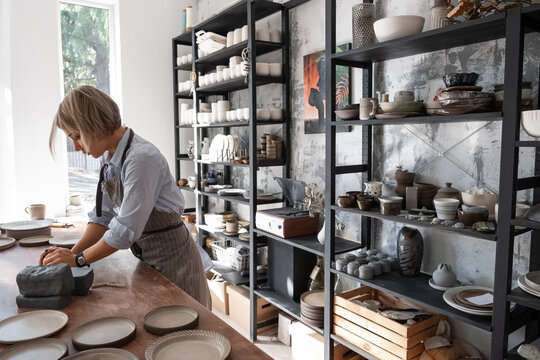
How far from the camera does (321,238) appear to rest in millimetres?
2777

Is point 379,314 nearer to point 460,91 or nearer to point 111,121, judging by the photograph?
point 460,91

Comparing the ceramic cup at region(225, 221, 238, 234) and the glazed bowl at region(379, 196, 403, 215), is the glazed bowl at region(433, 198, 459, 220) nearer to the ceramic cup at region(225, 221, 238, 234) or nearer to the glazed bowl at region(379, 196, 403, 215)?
the glazed bowl at region(379, 196, 403, 215)

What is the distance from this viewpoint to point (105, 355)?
3.80 ft

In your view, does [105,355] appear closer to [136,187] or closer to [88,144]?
[136,187]

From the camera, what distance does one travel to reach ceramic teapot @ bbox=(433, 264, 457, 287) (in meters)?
2.16

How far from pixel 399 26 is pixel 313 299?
1829mm

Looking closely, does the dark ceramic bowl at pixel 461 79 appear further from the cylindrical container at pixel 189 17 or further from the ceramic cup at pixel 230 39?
the cylindrical container at pixel 189 17

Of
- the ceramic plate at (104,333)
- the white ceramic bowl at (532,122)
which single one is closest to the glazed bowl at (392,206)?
the white ceramic bowl at (532,122)

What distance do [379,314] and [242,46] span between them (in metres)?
2.28

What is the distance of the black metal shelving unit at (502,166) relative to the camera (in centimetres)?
159

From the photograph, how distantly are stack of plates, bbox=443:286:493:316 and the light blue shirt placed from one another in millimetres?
1388

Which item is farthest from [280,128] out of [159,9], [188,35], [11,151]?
[11,151]

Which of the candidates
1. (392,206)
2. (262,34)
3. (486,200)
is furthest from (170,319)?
(262,34)

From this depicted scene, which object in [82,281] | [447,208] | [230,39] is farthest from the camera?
[230,39]
